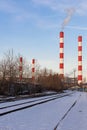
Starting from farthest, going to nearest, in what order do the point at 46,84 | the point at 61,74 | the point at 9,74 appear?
the point at 61,74, the point at 46,84, the point at 9,74

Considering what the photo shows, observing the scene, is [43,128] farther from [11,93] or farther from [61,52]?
[61,52]

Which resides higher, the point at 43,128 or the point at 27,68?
the point at 27,68

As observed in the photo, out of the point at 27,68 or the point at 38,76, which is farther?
the point at 38,76

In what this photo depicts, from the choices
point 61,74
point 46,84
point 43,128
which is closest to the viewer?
point 43,128

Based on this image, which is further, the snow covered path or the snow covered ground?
the snow covered path

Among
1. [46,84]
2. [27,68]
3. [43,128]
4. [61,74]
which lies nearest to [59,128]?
[43,128]

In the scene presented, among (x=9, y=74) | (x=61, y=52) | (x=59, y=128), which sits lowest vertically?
(x=59, y=128)

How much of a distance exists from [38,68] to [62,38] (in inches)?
537

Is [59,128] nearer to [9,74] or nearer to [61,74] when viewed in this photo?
[9,74]

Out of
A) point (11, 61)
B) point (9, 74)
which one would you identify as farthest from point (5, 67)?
point (11, 61)

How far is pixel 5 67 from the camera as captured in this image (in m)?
54.6

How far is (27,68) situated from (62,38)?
1431 cm

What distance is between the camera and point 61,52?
9625 centimetres

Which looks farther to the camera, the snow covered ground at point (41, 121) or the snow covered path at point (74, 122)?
the snow covered path at point (74, 122)
